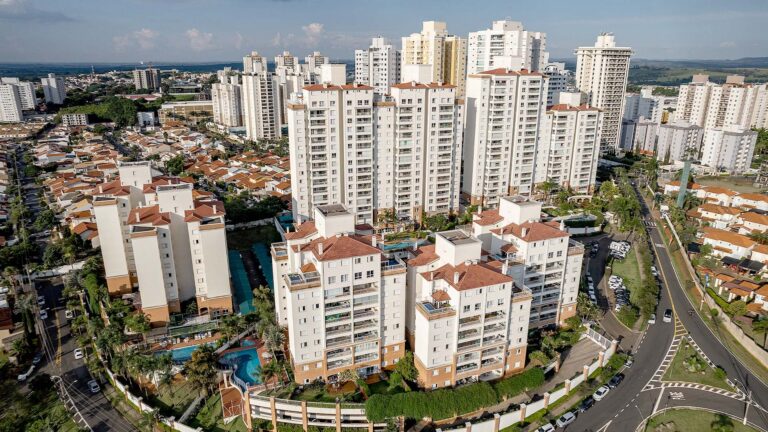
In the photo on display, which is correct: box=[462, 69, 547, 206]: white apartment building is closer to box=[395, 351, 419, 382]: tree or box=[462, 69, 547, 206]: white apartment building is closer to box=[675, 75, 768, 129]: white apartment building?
box=[395, 351, 419, 382]: tree

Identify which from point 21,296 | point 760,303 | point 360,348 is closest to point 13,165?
point 21,296

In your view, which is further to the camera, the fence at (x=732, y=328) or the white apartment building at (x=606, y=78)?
the white apartment building at (x=606, y=78)

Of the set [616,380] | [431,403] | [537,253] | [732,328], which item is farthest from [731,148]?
[431,403]

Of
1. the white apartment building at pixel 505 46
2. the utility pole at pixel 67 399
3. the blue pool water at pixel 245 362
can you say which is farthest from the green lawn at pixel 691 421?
the white apartment building at pixel 505 46

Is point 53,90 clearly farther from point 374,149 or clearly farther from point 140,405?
point 140,405

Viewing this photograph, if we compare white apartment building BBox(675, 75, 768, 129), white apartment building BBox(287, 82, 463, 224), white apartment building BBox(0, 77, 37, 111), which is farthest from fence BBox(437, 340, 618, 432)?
white apartment building BBox(0, 77, 37, 111)

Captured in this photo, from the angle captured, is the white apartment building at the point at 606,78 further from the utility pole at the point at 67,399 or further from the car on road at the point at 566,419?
the utility pole at the point at 67,399

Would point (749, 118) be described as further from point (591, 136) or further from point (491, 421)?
point (491, 421)

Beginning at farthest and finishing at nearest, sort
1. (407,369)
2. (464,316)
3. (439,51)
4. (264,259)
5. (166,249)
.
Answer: (439,51) < (264,259) < (166,249) < (407,369) < (464,316)
